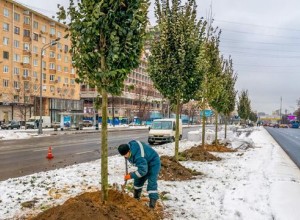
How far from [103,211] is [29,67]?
2426 inches

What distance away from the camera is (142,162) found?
601 cm

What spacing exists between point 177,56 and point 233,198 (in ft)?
19.9

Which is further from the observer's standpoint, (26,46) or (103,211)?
(26,46)

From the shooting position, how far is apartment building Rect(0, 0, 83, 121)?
5728 cm

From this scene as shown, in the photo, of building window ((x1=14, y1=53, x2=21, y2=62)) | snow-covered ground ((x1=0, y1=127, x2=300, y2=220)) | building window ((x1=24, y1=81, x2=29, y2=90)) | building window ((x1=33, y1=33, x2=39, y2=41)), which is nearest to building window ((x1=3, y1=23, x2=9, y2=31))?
building window ((x1=14, y1=53, x2=21, y2=62))

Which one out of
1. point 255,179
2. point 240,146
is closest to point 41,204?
point 255,179

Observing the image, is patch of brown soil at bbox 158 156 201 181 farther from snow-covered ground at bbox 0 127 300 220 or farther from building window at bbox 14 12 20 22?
building window at bbox 14 12 20 22

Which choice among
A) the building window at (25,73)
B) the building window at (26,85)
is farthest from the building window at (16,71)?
the building window at (26,85)

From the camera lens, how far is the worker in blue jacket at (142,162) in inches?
236

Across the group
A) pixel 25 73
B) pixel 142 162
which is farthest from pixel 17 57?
pixel 142 162

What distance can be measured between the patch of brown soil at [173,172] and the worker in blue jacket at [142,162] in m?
3.26

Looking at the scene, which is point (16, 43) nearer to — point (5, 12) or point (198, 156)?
point (5, 12)

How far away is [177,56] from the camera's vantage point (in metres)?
12.3

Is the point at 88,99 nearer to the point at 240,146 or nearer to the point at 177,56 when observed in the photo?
the point at 240,146
